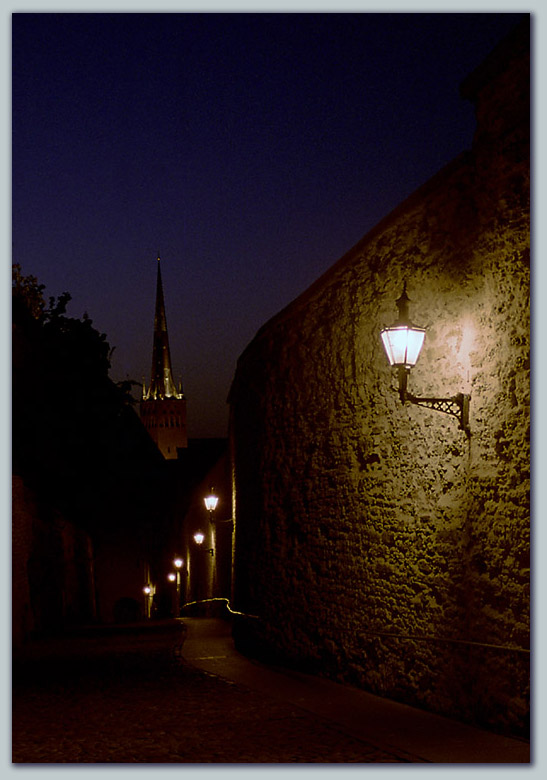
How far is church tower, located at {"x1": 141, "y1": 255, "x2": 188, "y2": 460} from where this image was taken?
124625 mm

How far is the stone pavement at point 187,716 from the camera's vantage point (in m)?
6.01

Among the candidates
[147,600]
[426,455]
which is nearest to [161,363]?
[147,600]

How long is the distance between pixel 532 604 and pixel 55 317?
21.9 meters

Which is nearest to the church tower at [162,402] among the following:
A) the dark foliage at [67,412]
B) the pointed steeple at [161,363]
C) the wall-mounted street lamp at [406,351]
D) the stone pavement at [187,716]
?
the pointed steeple at [161,363]

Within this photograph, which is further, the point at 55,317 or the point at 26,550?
the point at 55,317

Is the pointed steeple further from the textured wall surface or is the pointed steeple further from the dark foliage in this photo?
the textured wall surface

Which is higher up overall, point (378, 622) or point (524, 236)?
point (524, 236)

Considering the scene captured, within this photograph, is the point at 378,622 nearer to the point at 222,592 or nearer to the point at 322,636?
the point at 322,636

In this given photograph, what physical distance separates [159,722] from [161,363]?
12238cm

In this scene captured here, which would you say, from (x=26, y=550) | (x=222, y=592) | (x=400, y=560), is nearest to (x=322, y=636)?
(x=400, y=560)

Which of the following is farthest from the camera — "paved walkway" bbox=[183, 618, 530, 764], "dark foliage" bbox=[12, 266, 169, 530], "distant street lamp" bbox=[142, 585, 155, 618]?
"distant street lamp" bbox=[142, 585, 155, 618]

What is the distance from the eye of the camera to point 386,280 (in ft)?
28.7

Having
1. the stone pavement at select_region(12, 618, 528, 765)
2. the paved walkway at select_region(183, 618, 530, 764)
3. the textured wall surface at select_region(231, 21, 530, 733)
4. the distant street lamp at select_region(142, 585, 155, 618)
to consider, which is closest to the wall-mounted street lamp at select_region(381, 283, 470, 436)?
the textured wall surface at select_region(231, 21, 530, 733)

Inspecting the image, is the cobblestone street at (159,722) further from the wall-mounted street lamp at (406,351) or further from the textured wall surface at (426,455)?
the wall-mounted street lamp at (406,351)
